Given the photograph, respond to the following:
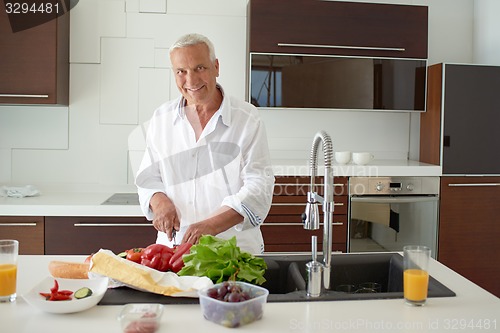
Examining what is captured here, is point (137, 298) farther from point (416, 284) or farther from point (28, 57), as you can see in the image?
→ point (28, 57)

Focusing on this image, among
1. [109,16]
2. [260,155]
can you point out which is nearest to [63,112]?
[109,16]

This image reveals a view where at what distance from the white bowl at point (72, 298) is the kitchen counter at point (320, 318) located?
0.02m

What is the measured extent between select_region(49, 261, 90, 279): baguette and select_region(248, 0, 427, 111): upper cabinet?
2.12m

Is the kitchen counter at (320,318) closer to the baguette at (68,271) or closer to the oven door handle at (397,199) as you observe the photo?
the baguette at (68,271)

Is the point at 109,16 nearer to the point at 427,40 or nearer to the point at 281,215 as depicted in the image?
the point at 281,215

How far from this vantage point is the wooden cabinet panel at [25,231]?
3117 millimetres

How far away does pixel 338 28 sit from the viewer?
11.8 feet

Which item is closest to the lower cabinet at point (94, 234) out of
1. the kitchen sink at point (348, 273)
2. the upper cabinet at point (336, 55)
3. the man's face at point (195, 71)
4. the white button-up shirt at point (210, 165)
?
the white button-up shirt at point (210, 165)

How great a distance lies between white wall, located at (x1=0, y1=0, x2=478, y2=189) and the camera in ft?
12.2

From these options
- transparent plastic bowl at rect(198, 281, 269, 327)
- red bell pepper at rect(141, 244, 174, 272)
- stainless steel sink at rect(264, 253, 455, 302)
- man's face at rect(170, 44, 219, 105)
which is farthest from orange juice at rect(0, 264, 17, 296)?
man's face at rect(170, 44, 219, 105)

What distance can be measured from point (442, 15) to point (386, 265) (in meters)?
2.74

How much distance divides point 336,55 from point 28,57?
1.90 m

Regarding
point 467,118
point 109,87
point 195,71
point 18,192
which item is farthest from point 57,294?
point 467,118

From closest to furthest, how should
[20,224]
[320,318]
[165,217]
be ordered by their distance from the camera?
[320,318] < [165,217] < [20,224]
